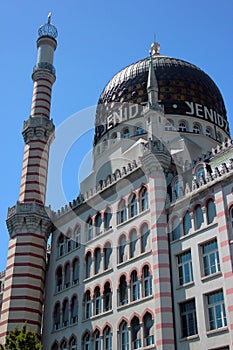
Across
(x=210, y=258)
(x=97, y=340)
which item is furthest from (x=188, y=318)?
(x=97, y=340)

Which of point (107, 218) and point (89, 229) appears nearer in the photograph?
point (107, 218)

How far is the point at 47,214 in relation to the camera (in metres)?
36.6

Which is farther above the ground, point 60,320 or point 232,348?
point 60,320

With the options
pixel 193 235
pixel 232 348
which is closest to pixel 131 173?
pixel 193 235

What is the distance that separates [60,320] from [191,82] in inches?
927

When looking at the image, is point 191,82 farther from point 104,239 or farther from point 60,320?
point 60,320

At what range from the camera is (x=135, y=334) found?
26.6m

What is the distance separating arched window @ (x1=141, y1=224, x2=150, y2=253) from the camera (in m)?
27.9

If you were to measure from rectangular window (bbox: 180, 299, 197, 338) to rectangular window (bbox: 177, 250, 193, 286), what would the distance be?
Answer: 1.13 m

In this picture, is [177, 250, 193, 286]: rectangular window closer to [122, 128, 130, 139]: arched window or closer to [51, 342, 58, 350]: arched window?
[51, 342, 58, 350]: arched window

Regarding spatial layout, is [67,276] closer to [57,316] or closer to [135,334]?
[57,316]

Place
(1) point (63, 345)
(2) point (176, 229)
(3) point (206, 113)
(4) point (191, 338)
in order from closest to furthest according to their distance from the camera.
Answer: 1. (4) point (191, 338)
2. (2) point (176, 229)
3. (1) point (63, 345)
4. (3) point (206, 113)

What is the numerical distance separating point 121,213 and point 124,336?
7.45 metres

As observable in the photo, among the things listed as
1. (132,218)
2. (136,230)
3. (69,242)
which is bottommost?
(136,230)
